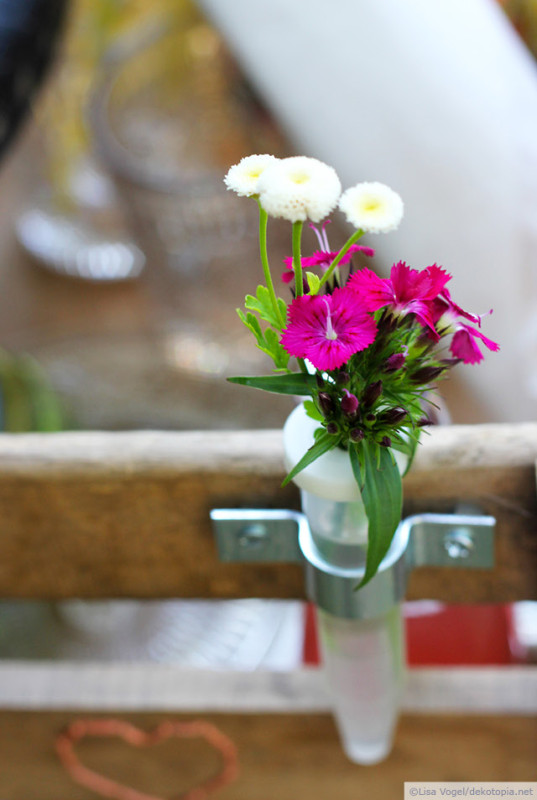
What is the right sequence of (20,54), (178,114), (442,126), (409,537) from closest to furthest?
(409,537)
(442,126)
(20,54)
(178,114)

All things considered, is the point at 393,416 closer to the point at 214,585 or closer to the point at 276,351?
the point at 276,351

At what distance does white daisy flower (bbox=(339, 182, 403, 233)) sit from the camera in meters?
0.18

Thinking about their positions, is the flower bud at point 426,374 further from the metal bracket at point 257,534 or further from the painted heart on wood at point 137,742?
the painted heart on wood at point 137,742

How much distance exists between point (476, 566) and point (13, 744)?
214 millimetres

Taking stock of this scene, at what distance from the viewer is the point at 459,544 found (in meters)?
0.29

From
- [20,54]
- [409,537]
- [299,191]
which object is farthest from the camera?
[20,54]

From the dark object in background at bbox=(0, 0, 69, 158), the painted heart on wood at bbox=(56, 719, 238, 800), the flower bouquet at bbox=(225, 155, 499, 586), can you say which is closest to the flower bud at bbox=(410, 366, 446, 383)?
the flower bouquet at bbox=(225, 155, 499, 586)

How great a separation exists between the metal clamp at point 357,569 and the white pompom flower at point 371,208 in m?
0.12

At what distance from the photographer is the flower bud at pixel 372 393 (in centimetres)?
19

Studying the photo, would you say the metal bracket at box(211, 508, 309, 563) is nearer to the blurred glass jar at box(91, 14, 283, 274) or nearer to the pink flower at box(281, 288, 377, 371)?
the pink flower at box(281, 288, 377, 371)

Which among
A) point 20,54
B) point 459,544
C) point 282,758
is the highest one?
point 20,54

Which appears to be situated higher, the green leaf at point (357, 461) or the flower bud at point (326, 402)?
the flower bud at point (326, 402)

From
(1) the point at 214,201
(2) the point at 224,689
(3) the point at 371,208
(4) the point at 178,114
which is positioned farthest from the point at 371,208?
(4) the point at 178,114

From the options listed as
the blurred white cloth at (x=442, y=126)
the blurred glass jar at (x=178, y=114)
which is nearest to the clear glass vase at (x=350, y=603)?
the blurred white cloth at (x=442, y=126)
